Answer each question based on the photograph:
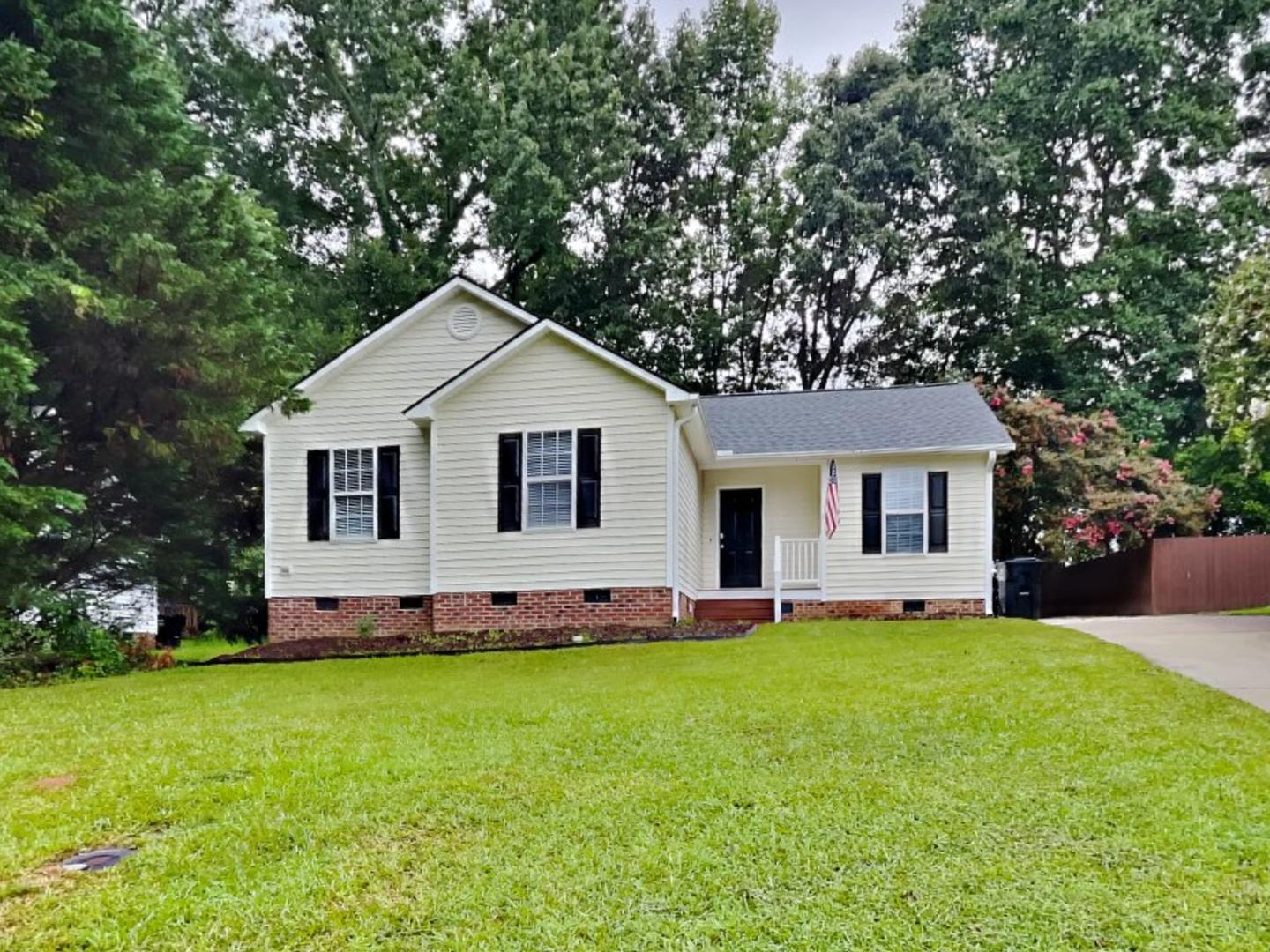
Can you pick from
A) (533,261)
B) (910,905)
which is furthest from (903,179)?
(910,905)

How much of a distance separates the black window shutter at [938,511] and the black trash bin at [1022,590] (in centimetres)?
144

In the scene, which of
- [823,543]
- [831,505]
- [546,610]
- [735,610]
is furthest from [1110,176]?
[546,610]

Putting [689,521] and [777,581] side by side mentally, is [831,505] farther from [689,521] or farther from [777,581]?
[689,521]

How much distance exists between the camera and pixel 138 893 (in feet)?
9.09

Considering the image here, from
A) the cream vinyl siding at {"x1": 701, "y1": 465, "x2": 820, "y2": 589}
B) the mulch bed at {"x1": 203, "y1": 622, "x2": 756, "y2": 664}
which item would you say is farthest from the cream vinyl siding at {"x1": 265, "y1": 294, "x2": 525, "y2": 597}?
the cream vinyl siding at {"x1": 701, "y1": 465, "x2": 820, "y2": 589}

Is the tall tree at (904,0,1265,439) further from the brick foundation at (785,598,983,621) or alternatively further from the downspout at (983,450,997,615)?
the brick foundation at (785,598,983,621)

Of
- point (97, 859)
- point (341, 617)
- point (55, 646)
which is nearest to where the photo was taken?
point (97, 859)

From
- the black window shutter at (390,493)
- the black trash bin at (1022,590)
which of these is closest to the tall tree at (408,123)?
the black window shutter at (390,493)

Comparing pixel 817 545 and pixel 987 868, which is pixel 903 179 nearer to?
pixel 817 545

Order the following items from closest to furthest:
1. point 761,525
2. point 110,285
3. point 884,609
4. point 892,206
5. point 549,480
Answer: point 110,285, point 549,480, point 884,609, point 761,525, point 892,206

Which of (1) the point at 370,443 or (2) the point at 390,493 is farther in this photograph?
(1) the point at 370,443

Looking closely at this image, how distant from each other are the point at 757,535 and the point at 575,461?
4.15m

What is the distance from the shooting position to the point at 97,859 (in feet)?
10.3

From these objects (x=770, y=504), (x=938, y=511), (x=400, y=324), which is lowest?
(x=938, y=511)
